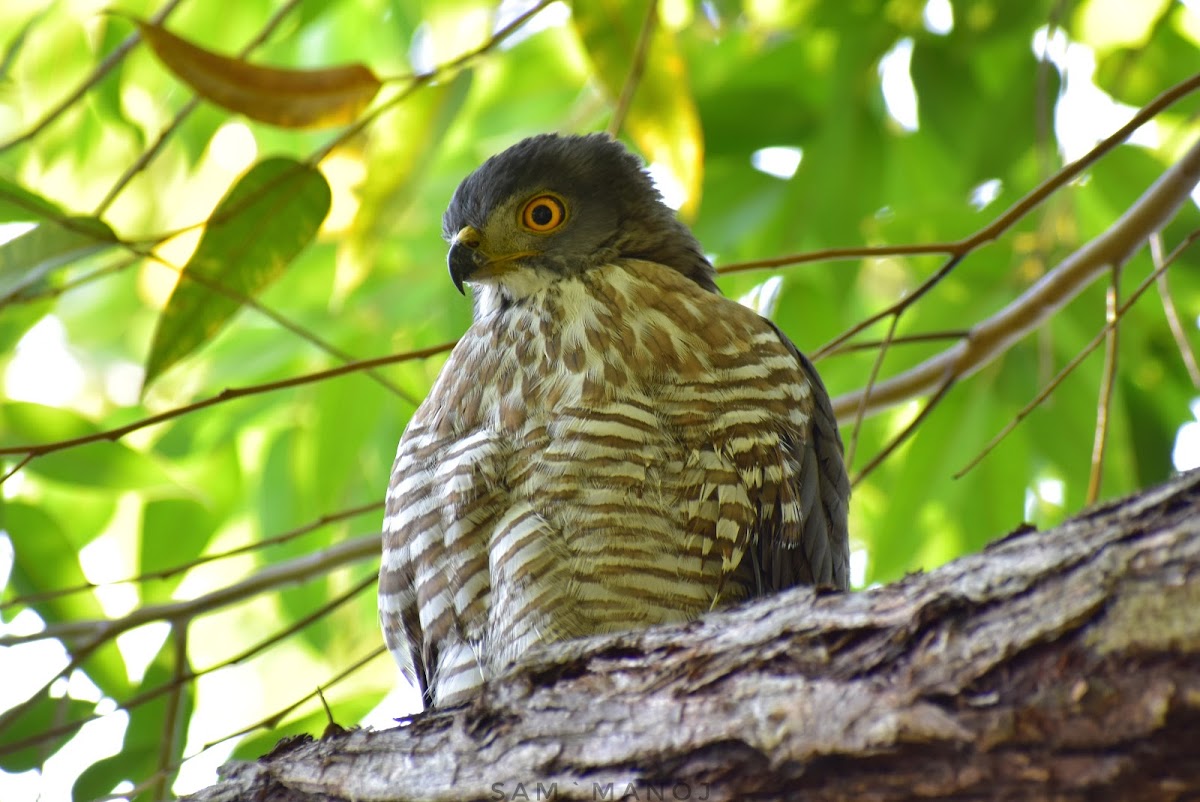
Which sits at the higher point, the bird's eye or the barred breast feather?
the bird's eye

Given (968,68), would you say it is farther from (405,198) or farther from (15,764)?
(15,764)

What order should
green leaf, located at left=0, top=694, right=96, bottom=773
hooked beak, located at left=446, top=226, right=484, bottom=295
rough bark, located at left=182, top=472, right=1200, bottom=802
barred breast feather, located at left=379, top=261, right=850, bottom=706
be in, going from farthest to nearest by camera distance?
hooked beak, located at left=446, top=226, right=484, bottom=295 → green leaf, located at left=0, top=694, right=96, bottom=773 → barred breast feather, located at left=379, top=261, right=850, bottom=706 → rough bark, located at left=182, top=472, right=1200, bottom=802

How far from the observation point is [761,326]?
135 inches

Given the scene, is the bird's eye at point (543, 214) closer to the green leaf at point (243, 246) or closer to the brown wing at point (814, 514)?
the green leaf at point (243, 246)

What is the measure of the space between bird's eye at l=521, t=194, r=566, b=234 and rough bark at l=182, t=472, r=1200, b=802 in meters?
1.87

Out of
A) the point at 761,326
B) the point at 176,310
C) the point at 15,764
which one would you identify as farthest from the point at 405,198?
the point at 15,764

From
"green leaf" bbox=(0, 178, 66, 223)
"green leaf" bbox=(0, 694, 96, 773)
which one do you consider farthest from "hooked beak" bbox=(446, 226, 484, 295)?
"green leaf" bbox=(0, 694, 96, 773)

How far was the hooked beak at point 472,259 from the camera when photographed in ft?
12.1

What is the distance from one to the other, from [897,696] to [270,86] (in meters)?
2.44

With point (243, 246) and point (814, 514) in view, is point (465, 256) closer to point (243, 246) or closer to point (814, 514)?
point (243, 246)

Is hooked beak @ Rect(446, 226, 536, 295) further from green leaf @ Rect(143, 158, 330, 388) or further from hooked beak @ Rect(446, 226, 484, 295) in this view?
green leaf @ Rect(143, 158, 330, 388)

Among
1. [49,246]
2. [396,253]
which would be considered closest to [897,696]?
[49,246]

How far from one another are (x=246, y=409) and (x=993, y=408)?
2983mm

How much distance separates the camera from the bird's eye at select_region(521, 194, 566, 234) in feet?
12.3
